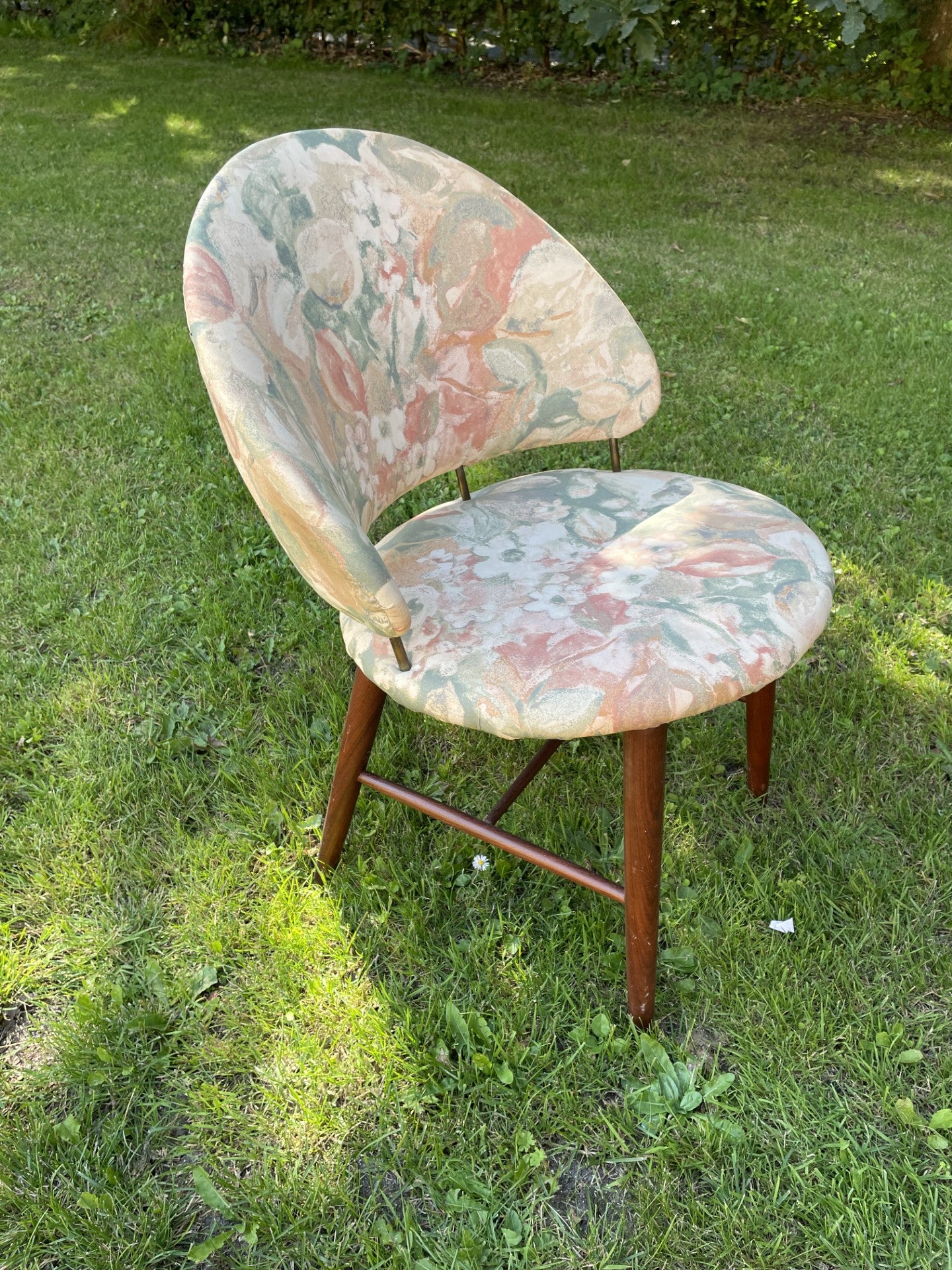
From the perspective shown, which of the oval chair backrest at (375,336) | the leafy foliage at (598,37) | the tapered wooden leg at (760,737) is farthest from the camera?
the leafy foliage at (598,37)

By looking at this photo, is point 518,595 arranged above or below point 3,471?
above

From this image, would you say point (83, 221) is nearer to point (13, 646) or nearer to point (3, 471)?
point (3, 471)

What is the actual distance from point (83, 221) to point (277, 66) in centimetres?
448

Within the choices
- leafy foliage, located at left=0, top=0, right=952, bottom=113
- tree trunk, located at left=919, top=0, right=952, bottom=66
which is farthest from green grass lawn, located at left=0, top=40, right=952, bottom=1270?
tree trunk, located at left=919, top=0, right=952, bottom=66

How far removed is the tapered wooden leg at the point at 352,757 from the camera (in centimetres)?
157

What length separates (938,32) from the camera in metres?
6.74

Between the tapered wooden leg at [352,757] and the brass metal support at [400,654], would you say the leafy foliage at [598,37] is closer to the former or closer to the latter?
the tapered wooden leg at [352,757]

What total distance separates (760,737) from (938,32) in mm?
7098

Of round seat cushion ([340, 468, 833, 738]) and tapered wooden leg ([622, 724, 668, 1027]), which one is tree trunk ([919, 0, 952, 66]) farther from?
tapered wooden leg ([622, 724, 668, 1027])

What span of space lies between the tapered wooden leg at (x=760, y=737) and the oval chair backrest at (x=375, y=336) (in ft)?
1.81

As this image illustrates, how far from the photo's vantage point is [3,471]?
3.04 m

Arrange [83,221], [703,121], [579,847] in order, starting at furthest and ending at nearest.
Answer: [703,121], [83,221], [579,847]

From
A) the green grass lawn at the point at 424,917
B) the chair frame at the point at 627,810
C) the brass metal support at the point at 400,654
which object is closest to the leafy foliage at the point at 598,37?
the green grass lawn at the point at 424,917

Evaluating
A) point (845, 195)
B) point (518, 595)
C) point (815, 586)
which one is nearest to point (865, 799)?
point (815, 586)
